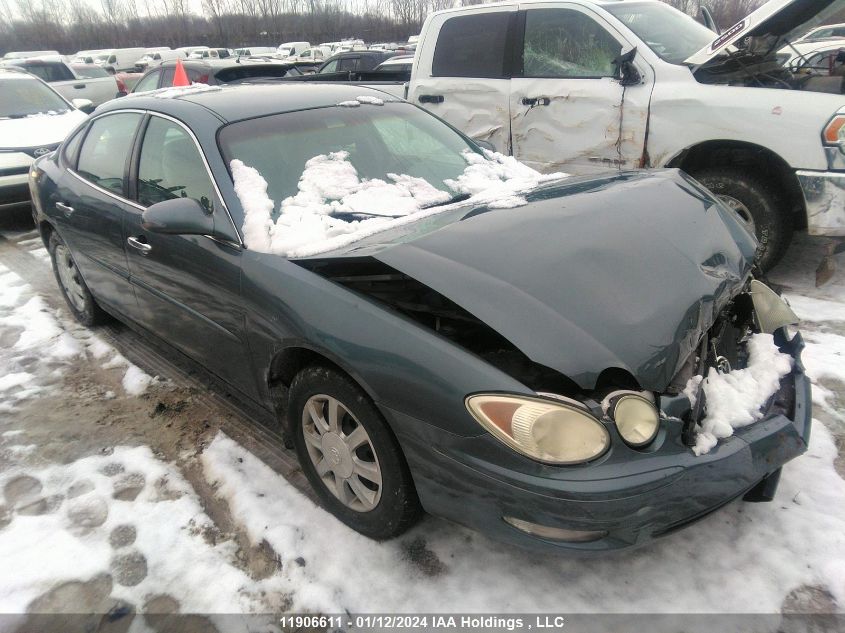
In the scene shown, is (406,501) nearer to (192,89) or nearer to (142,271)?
(142,271)

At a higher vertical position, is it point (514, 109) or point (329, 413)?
point (514, 109)

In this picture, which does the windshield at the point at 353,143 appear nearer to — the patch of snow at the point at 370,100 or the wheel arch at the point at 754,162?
the patch of snow at the point at 370,100

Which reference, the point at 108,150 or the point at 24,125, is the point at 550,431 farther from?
the point at 24,125

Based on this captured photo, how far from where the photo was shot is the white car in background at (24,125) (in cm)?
680

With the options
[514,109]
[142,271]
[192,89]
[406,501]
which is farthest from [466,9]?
[406,501]

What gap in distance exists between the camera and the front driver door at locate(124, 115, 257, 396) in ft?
8.34

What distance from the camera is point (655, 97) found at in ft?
14.7

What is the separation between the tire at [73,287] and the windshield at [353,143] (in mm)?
2125

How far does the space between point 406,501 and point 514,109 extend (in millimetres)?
4183

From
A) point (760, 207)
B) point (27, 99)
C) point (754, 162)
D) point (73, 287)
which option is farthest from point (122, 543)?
point (27, 99)

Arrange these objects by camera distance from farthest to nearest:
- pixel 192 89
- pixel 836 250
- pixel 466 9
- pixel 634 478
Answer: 1. pixel 466 9
2. pixel 836 250
3. pixel 192 89
4. pixel 634 478

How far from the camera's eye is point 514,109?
17.3 ft

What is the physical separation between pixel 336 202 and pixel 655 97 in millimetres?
3088

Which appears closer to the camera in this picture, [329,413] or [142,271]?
[329,413]
